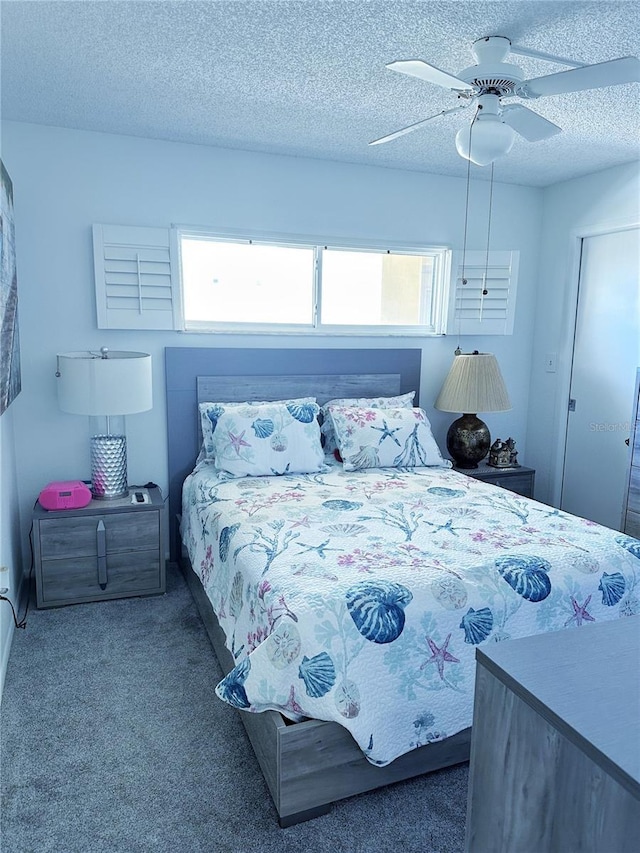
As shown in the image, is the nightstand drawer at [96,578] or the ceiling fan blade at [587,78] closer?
the ceiling fan blade at [587,78]

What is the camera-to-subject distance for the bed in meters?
Answer: 1.65

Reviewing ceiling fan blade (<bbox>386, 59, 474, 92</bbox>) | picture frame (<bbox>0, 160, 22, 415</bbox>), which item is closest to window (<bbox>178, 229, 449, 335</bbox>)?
picture frame (<bbox>0, 160, 22, 415</bbox>)

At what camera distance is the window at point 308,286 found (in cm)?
356

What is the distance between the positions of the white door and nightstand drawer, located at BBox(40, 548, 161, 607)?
113 inches

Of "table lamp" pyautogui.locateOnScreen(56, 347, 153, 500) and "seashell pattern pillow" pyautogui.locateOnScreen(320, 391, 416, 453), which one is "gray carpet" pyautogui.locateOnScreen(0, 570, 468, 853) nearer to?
"table lamp" pyautogui.locateOnScreen(56, 347, 153, 500)

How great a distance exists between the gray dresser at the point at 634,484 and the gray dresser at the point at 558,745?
2500mm

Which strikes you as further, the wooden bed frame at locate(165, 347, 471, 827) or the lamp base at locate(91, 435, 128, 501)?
the lamp base at locate(91, 435, 128, 501)

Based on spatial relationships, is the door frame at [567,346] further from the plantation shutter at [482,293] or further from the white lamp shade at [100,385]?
the white lamp shade at [100,385]

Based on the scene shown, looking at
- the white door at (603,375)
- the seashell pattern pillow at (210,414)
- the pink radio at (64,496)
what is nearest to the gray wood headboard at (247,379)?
the seashell pattern pillow at (210,414)

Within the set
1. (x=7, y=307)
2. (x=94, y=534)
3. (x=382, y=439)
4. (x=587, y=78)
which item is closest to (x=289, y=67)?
(x=587, y=78)

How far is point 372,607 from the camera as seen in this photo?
5.64 ft

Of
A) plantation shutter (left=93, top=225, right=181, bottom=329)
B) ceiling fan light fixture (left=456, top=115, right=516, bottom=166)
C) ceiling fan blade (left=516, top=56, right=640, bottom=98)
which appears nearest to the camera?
ceiling fan blade (left=516, top=56, right=640, bottom=98)

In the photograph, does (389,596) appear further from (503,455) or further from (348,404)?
(503,455)

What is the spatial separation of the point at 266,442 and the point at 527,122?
1902mm
